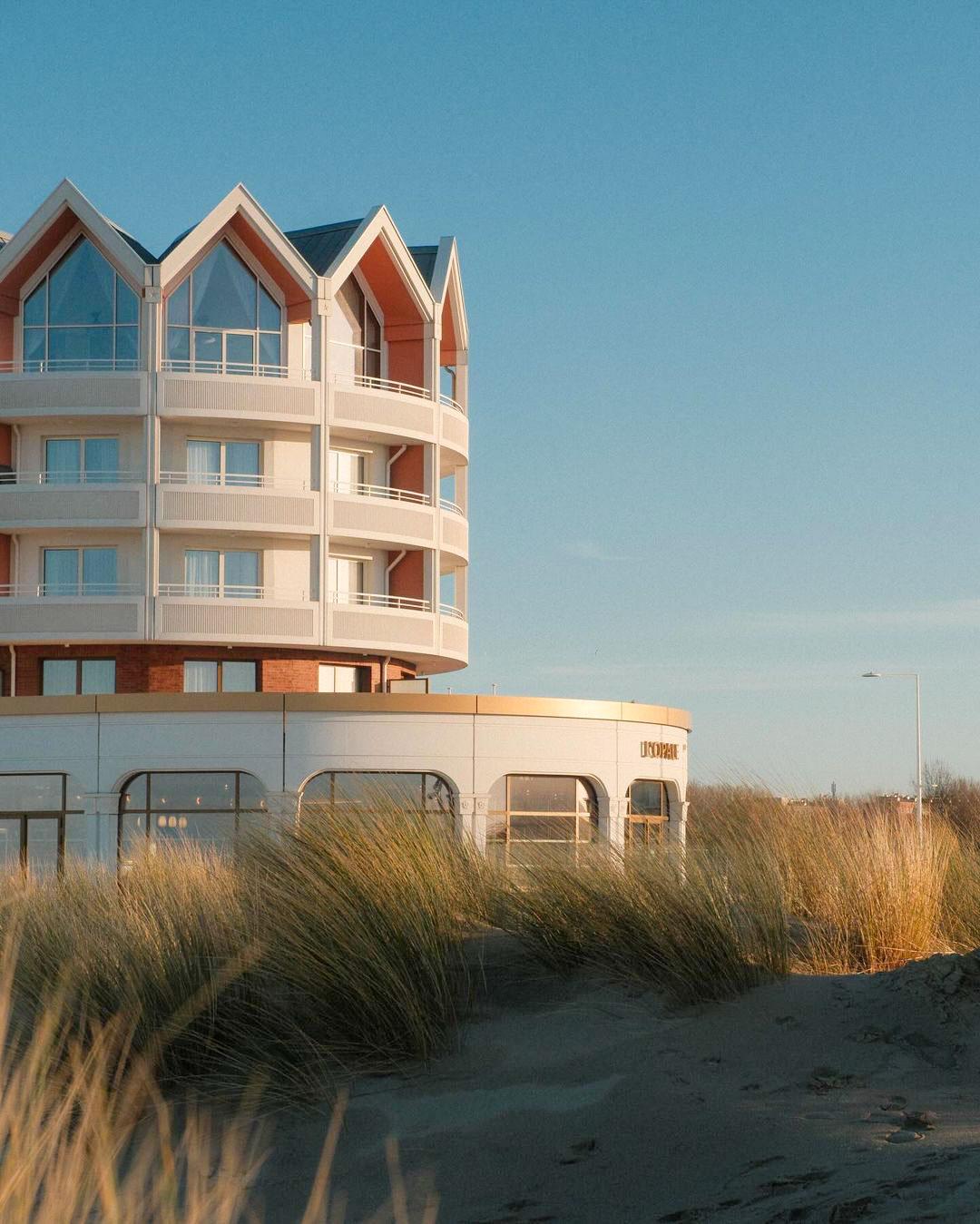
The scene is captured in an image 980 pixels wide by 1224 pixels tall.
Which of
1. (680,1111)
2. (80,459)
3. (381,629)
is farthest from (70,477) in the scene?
(680,1111)

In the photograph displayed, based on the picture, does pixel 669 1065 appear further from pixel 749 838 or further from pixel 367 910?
pixel 749 838

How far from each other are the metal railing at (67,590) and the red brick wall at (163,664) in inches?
63.4

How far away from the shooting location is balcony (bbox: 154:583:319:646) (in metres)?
41.7

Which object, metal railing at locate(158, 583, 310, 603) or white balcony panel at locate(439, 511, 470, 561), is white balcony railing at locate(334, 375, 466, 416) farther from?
metal railing at locate(158, 583, 310, 603)

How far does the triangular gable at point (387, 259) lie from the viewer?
45.0 m

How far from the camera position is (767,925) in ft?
35.9

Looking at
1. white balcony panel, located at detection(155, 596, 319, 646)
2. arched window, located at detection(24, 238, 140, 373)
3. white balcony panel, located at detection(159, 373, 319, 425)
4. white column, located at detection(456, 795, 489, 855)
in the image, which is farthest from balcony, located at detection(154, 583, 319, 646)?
white column, located at detection(456, 795, 489, 855)

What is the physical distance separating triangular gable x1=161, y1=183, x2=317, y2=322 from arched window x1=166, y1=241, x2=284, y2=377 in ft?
1.68

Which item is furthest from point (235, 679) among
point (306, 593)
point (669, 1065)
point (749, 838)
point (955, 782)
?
point (955, 782)

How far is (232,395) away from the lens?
42.3 metres

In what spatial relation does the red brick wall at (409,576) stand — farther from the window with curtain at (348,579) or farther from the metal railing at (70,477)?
the metal railing at (70,477)

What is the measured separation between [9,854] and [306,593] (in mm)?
11314

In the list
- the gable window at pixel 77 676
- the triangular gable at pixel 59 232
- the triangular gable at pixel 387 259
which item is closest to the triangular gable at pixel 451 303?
the triangular gable at pixel 387 259

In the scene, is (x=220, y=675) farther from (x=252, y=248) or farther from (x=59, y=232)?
(x=59, y=232)
